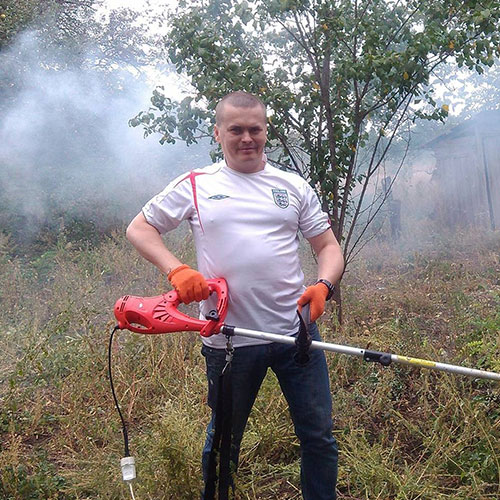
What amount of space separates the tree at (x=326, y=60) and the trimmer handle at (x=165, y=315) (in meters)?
2.24

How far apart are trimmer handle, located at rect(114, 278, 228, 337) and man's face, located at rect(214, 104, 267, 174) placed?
491 mm

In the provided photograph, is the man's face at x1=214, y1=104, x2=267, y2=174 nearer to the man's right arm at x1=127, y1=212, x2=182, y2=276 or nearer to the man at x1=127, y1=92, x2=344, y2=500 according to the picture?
the man at x1=127, y1=92, x2=344, y2=500

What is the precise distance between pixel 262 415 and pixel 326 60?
2711mm

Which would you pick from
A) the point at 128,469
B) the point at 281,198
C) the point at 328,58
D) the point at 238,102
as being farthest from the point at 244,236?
the point at 328,58

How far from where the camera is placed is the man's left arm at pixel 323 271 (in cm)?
196

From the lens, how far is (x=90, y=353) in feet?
12.8

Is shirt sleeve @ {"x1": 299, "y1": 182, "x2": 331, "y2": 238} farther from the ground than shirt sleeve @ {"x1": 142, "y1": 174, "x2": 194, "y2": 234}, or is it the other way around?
shirt sleeve @ {"x1": 142, "y1": 174, "x2": 194, "y2": 234}

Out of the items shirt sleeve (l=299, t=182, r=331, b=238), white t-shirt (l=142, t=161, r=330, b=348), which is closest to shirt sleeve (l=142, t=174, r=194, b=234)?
white t-shirt (l=142, t=161, r=330, b=348)

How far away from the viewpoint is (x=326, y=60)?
411 cm

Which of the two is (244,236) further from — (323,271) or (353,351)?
(353,351)

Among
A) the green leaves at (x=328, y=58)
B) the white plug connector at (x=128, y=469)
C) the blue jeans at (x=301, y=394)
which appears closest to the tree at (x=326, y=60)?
the green leaves at (x=328, y=58)

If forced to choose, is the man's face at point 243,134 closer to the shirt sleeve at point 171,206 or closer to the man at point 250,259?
the man at point 250,259

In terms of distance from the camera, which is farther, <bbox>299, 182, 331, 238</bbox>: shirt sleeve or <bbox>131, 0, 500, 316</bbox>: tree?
<bbox>131, 0, 500, 316</bbox>: tree

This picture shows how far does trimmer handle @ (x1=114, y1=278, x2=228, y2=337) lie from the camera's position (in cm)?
196
